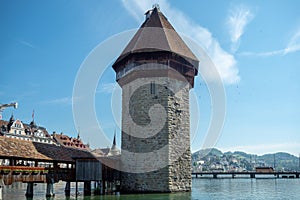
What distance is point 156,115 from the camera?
1561 centimetres

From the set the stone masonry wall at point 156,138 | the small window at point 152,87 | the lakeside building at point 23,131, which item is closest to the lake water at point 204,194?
the stone masonry wall at point 156,138

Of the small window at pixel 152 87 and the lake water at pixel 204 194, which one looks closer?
the lake water at pixel 204 194

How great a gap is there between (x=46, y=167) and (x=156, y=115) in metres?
5.33

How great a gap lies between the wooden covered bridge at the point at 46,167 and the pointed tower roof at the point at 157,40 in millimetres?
5646

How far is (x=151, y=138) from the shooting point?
50.7 ft

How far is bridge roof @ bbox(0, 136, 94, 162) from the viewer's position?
12.5 m

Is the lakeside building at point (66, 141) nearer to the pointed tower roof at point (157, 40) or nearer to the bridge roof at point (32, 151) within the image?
the pointed tower roof at point (157, 40)

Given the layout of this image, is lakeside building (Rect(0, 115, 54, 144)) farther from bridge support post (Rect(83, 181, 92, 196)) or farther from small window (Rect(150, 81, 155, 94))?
small window (Rect(150, 81, 155, 94))

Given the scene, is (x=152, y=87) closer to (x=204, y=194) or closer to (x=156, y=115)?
(x=156, y=115)

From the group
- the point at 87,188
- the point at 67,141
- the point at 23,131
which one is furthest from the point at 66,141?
the point at 87,188

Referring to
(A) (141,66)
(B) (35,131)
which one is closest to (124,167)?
(A) (141,66)

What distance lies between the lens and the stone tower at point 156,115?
15180 mm

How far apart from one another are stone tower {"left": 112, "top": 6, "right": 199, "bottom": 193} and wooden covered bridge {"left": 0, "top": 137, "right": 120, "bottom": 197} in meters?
1.54

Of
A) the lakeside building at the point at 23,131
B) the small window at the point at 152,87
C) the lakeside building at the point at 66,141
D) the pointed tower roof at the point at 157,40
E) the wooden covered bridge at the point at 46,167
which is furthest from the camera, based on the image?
the lakeside building at the point at 66,141
